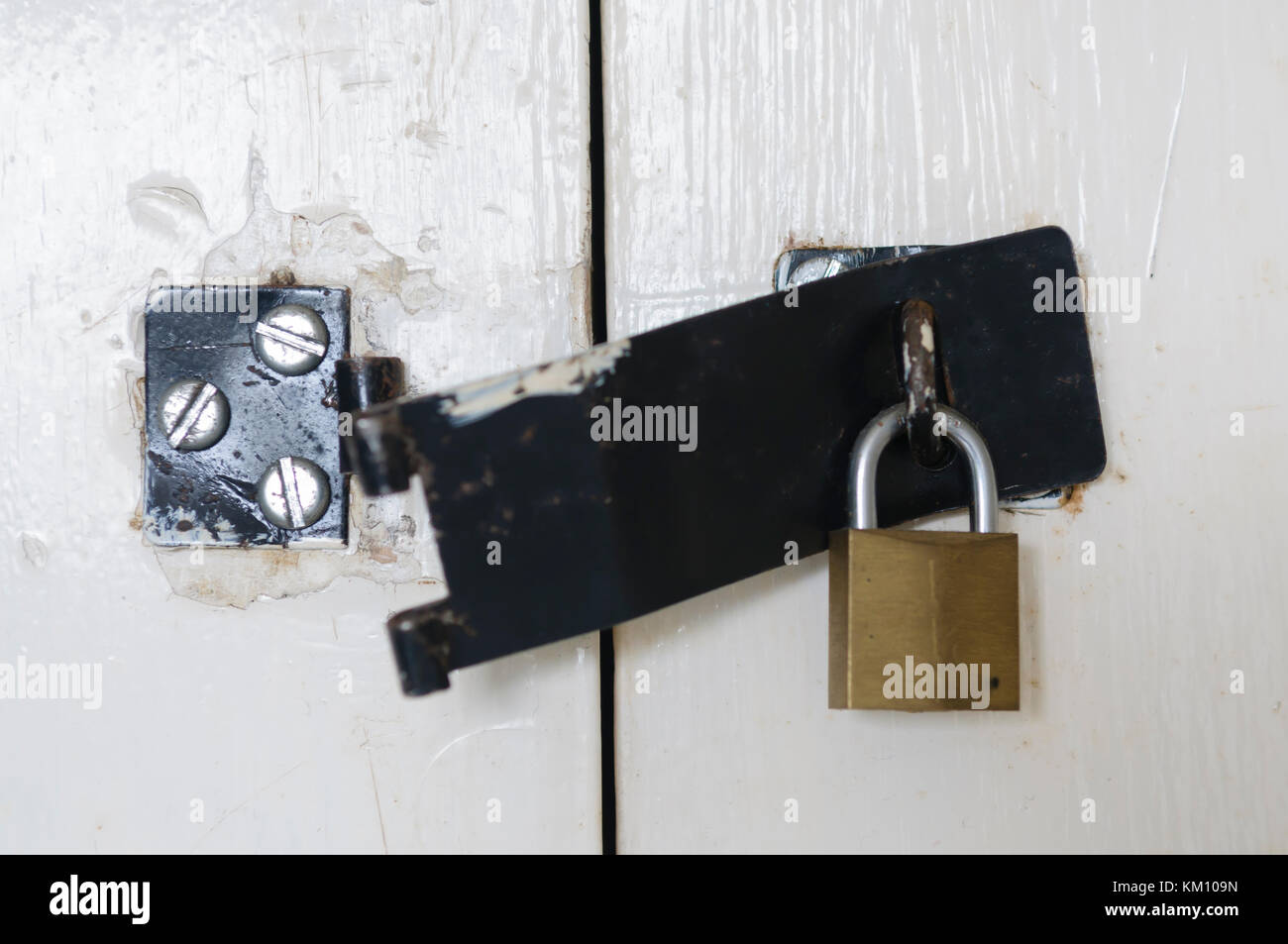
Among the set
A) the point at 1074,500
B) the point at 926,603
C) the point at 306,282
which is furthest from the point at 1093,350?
the point at 306,282

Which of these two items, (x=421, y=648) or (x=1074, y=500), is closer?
(x=421, y=648)

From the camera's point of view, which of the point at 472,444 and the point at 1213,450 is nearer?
the point at 472,444

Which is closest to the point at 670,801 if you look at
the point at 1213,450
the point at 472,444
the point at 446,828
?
the point at 446,828

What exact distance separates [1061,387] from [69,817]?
534mm

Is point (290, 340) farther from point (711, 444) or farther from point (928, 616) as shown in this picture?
point (928, 616)

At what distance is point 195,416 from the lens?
421mm

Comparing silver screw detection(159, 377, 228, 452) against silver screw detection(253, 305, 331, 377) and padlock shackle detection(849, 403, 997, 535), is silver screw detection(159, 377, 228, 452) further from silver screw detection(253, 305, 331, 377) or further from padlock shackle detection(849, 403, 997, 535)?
padlock shackle detection(849, 403, 997, 535)

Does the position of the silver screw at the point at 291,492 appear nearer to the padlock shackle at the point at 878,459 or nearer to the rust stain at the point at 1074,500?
the padlock shackle at the point at 878,459

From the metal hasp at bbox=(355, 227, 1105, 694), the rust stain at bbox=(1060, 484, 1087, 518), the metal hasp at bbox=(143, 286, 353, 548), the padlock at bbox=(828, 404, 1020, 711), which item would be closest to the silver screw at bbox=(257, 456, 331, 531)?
the metal hasp at bbox=(143, 286, 353, 548)

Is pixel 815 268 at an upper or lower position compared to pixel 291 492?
upper

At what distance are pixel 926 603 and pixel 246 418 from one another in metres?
0.32

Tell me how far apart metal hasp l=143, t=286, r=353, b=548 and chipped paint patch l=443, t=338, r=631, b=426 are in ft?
0.35

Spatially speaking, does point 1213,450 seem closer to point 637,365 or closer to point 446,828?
point 637,365

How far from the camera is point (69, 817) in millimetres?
441
